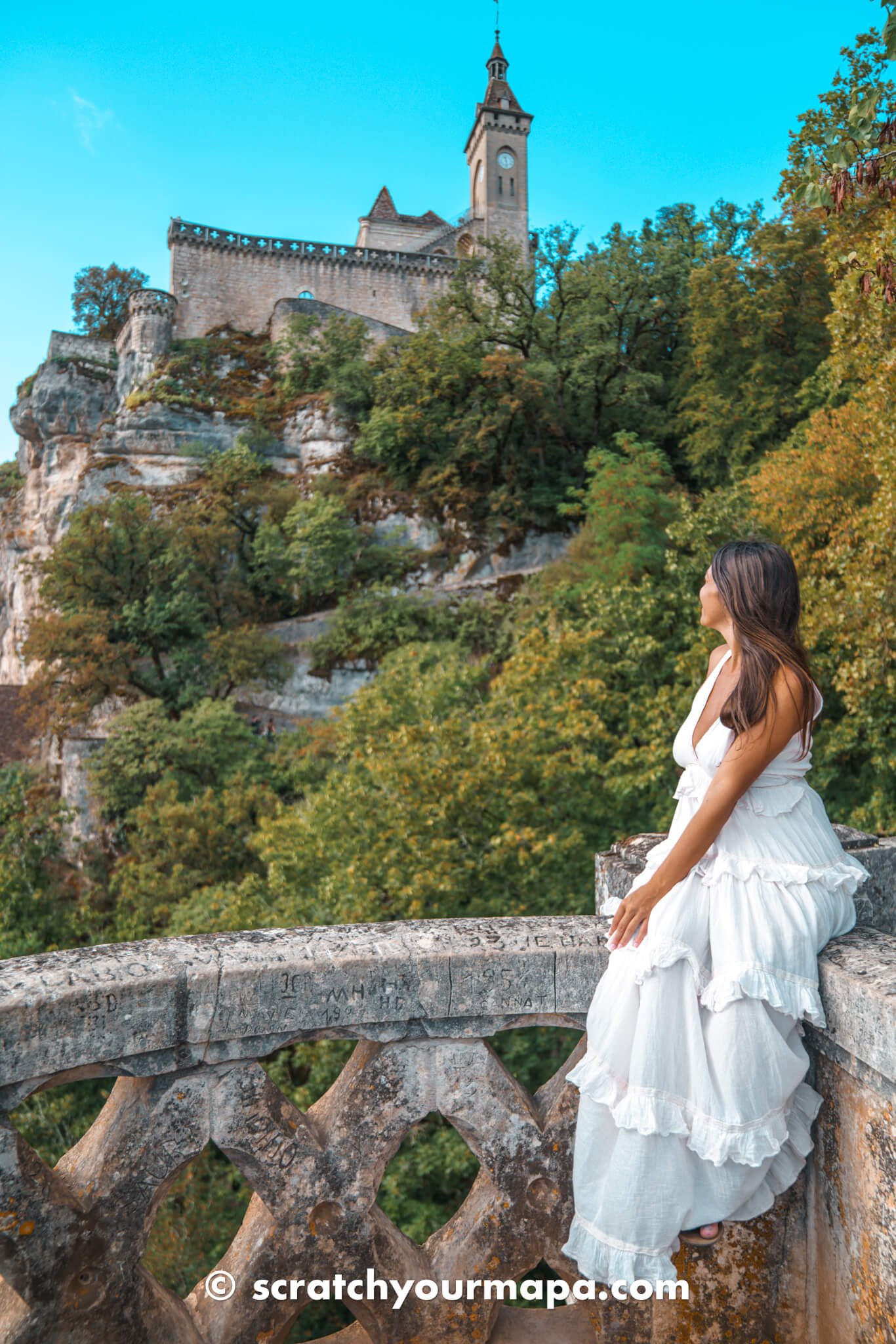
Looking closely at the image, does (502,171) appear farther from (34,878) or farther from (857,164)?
(857,164)

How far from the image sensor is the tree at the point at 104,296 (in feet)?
142

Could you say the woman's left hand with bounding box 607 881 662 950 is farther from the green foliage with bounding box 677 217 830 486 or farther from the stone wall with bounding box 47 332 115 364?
the stone wall with bounding box 47 332 115 364

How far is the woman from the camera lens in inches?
72.0

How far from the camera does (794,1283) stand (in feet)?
6.72

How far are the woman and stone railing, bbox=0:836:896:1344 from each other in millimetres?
142

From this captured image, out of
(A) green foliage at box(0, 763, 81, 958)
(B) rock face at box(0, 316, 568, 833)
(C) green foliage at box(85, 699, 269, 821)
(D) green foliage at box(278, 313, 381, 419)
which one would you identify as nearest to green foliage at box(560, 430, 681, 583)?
(B) rock face at box(0, 316, 568, 833)

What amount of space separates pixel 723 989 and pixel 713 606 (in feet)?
2.99

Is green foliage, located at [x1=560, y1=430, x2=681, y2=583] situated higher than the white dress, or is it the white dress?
green foliage, located at [x1=560, y1=430, x2=681, y2=583]

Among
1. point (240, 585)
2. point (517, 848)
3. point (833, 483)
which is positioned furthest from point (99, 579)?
point (833, 483)

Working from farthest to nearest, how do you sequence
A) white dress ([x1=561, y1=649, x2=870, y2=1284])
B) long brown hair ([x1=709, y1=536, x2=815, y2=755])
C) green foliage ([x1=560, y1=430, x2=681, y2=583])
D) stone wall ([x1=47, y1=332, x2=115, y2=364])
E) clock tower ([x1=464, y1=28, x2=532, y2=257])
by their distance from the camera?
clock tower ([x1=464, y1=28, x2=532, y2=257]) → stone wall ([x1=47, y1=332, x2=115, y2=364]) → green foliage ([x1=560, y1=430, x2=681, y2=583]) → long brown hair ([x1=709, y1=536, x2=815, y2=755]) → white dress ([x1=561, y1=649, x2=870, y2=1284])

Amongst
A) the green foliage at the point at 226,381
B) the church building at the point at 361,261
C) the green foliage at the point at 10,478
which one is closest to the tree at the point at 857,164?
the green foliage at the point at 226,381

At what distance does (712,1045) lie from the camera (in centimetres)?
186

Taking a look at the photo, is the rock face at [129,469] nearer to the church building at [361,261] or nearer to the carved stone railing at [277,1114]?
the church building at [361,261]

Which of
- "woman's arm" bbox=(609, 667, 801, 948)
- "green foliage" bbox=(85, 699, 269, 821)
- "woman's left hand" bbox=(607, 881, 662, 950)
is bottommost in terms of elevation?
"green foliage" bbox=(85, 699, 269, 821)
